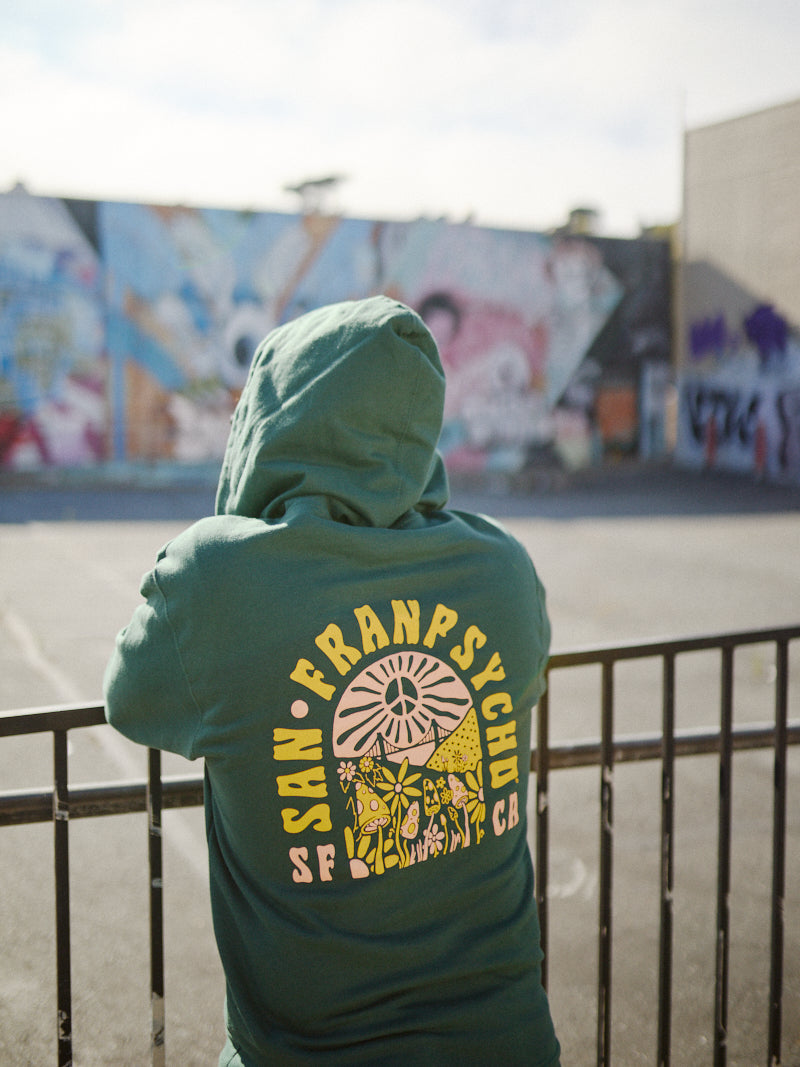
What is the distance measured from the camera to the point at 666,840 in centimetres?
220

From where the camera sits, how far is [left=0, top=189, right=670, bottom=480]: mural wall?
18.4 meters

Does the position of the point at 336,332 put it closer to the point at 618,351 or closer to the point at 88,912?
the point at 88,912

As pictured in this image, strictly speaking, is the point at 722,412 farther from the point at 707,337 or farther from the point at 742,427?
the point at 707,337

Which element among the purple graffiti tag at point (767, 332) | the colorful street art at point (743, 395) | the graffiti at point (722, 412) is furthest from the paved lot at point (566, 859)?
the graffiti at point (722, 412)

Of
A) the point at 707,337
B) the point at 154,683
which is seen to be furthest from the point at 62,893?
the point at 707,337

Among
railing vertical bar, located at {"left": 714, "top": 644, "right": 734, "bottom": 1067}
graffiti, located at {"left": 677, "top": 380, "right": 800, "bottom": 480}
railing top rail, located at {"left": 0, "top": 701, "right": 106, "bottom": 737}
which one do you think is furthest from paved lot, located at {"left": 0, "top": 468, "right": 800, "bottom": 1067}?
graffiti, located at {"left": 677, "top": 380, "right": 800, "bottom": 480}

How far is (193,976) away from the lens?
3.35 meters

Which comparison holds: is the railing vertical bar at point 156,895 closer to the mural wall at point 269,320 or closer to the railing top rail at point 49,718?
the railing top rail at point 49,718

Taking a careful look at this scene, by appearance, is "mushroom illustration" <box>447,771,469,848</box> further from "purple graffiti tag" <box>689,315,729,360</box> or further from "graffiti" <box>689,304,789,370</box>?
"purple graffiti tag" <box>689,315,729,360</box>

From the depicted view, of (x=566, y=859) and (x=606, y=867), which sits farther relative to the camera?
(x=566, y=859)

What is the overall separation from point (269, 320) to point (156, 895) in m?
18.9

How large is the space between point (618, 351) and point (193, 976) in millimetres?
21267

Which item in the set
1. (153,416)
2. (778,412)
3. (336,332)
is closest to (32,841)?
(336,332)

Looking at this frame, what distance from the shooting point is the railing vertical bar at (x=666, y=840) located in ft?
7.07
